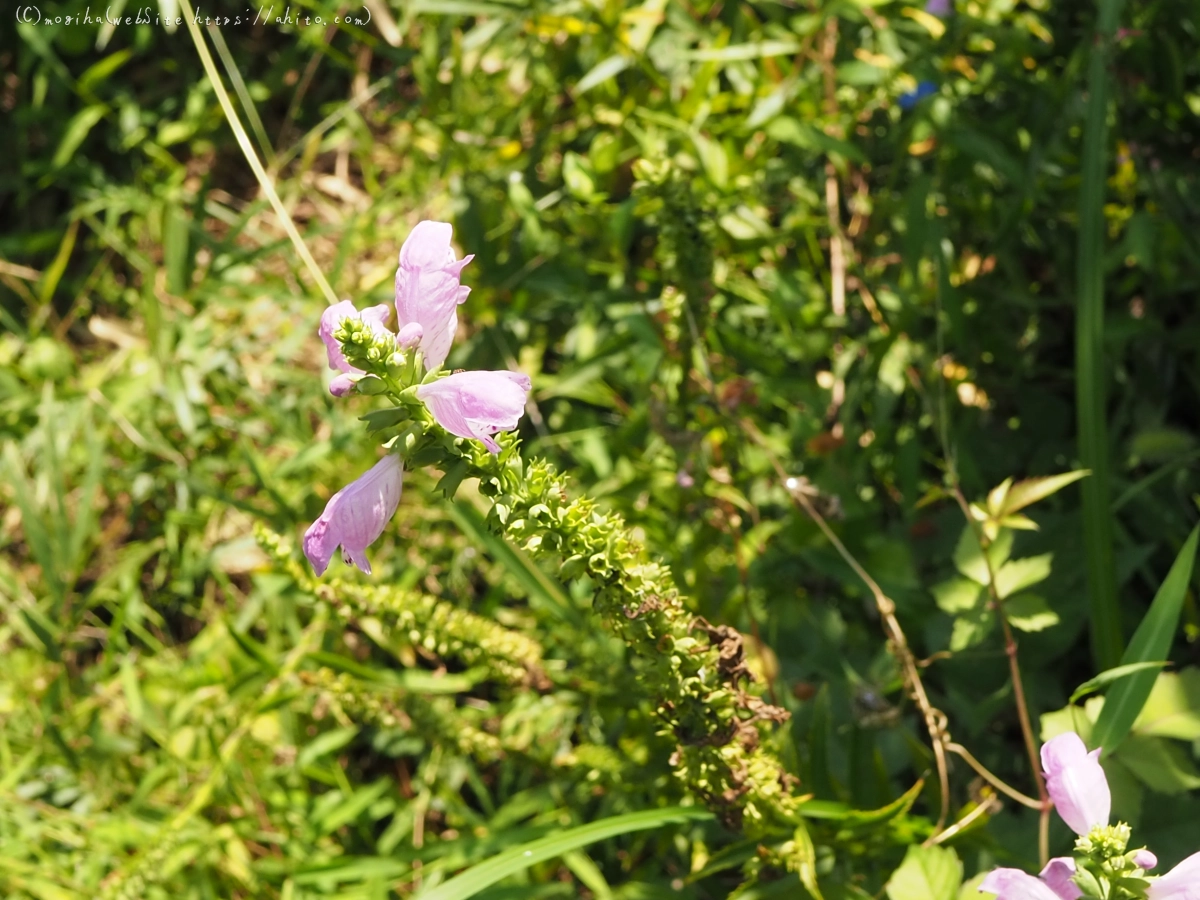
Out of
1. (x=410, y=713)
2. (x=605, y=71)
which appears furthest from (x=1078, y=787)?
(x=605, y=71)

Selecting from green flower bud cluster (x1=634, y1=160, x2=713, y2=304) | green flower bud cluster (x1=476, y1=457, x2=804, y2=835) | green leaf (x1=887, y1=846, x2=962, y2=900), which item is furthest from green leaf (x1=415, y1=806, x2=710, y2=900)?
green flower bud cluster (x1=634, y1=160, x2=713, y2=304)

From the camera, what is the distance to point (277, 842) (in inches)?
85.8

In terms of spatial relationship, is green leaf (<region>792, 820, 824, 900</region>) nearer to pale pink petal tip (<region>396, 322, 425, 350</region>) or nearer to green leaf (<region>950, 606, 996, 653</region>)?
green leaf (<region>950, 606, 996, 653</region>)

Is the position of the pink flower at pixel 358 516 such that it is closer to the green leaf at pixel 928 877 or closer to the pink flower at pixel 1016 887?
the pink flower at pixel 1016 887

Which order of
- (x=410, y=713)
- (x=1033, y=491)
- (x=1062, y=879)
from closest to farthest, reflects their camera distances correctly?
(x=1062, y=879)
(x=1033, y=491)
(x=410, y=713)

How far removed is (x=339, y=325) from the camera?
920 millimetres

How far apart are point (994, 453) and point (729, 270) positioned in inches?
24.6

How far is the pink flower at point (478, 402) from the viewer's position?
89cm

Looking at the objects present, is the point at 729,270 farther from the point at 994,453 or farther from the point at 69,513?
the point at 69,513

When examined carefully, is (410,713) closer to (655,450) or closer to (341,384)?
(655,450)

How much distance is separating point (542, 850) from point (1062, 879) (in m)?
0.57

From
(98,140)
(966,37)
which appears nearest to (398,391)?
(966,37)

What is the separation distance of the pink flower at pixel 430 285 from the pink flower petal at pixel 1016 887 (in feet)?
2.29

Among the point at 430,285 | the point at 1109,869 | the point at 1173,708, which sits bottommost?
the point at 1173,708
